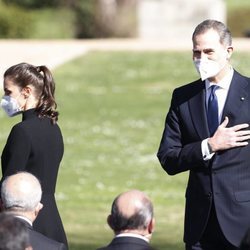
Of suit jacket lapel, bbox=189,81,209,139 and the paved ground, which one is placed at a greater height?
the paved ground

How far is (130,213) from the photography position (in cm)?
528

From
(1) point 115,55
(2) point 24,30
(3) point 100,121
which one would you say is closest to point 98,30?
(2) point 24,30

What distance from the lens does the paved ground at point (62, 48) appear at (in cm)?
2736

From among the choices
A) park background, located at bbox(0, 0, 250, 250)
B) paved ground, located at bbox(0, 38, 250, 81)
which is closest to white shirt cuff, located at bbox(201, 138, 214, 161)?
park background, located at bbox(0, 0, 250, 250)

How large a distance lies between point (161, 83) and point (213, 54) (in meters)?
19.0

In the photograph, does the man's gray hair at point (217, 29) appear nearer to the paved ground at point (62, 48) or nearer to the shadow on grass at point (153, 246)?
the shadow on grass at point (153, 246)

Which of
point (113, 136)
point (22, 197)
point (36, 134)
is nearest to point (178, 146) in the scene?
point (36, 134)

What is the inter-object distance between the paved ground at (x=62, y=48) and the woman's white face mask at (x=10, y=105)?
1901 centimetres

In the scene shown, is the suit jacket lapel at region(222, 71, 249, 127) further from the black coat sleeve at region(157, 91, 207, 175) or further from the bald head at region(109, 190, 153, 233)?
the bald head at region(109, 190, 153, 233)

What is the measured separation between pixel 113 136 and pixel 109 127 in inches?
35.1

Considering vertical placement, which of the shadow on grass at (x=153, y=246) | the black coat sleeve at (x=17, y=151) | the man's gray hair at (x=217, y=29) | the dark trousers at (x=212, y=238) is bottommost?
the shadow on grass at (x=153, y=246)

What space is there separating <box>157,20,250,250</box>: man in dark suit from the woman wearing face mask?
699 mm

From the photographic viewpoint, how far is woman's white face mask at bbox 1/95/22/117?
22.6 ft

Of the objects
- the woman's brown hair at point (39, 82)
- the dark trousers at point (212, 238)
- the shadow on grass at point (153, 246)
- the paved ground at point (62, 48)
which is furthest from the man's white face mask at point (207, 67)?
the paved ground at point (62, 48)
